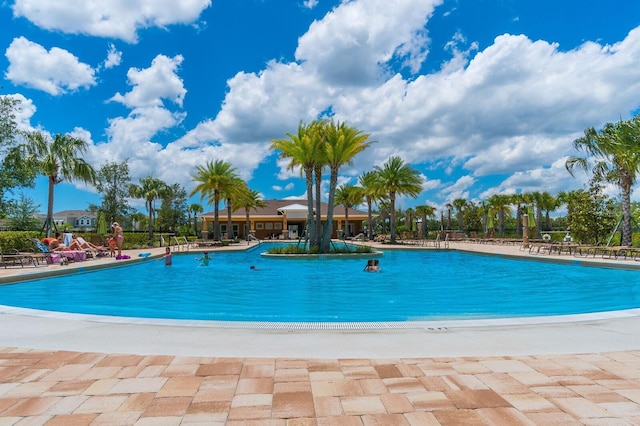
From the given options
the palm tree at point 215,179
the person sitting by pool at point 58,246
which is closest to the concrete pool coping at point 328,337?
the person sitting by pool at point 58,246

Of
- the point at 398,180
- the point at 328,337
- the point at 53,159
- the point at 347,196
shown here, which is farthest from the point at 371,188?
the point at 328,337

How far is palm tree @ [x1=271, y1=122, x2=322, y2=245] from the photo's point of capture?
68.1 feet

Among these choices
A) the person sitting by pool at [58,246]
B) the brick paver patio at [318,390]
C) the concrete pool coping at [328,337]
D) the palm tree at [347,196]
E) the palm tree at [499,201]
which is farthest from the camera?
the palm tree at [499,201]

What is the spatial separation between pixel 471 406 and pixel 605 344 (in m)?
2.40

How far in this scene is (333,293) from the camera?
32.3 ft

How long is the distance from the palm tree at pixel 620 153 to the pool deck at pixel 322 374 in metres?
16.8

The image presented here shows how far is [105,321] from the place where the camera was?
5348mm

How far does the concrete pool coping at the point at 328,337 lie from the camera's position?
3973 millimetres

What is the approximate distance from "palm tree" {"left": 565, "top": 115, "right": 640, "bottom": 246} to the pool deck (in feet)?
55.0

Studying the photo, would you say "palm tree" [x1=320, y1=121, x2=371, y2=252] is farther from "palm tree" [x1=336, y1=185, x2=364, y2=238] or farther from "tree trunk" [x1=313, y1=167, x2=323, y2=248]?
"palm tree" [x1=336, y1=185, x2=364, y2=238]

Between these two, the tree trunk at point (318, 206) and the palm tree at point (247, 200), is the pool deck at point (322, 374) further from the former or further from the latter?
the palm tree at point (247, 200)

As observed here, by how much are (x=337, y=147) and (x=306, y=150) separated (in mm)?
1646

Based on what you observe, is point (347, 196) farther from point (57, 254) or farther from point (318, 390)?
point (318, 390)

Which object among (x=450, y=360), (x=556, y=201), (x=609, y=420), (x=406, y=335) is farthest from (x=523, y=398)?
(x=556, y=201)
